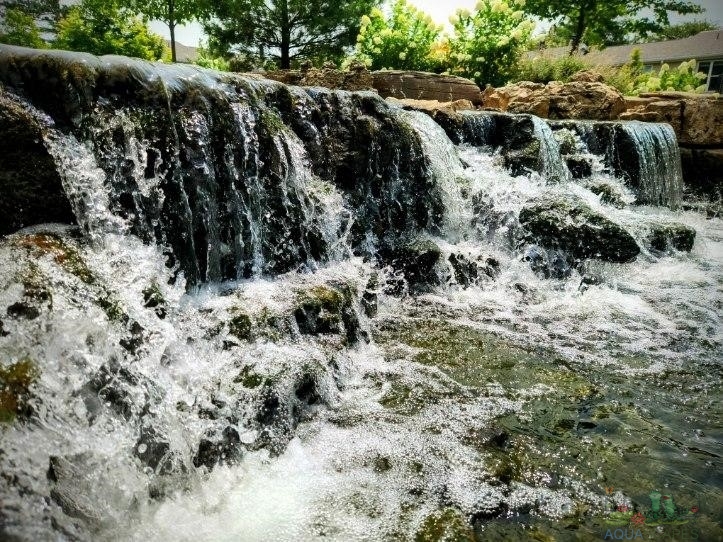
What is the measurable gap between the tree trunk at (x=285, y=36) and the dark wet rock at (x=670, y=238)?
51.5 feet

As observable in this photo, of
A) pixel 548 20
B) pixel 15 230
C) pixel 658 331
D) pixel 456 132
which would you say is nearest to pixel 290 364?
pixel 15 230

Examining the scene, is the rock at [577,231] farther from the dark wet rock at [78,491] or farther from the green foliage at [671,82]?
the green foliage at [671,82]

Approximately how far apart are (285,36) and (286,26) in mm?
363

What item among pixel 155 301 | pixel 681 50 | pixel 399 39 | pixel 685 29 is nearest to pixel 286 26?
pixel 399 39

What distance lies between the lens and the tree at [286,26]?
662 inches

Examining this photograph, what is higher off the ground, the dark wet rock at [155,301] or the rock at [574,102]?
the rock at [574,102]

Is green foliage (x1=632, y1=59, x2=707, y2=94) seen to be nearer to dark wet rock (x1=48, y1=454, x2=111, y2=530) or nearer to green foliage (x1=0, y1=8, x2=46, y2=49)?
dark wet rock (x1=48, y1=454, x2=111, y2=530)

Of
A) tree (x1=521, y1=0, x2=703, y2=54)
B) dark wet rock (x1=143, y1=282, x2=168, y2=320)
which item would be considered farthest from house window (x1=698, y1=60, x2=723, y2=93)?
dark wet rock (x1=143, y1=282, x2=168, y2=320)

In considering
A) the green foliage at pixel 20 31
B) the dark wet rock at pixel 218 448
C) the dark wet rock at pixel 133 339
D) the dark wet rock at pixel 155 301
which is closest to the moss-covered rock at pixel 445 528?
the dark wet rock at pixel 218 448

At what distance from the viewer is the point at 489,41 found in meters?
14.6

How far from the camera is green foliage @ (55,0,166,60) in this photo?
59.7ft

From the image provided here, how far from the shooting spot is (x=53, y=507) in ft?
6.23

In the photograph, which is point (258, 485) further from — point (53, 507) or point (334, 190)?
point (334, 190)

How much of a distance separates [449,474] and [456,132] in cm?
730
